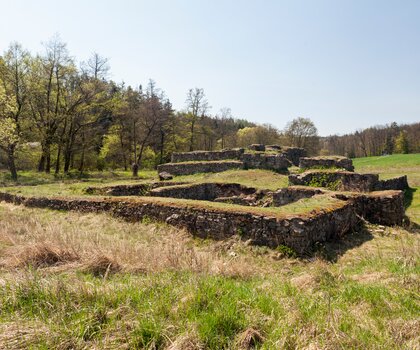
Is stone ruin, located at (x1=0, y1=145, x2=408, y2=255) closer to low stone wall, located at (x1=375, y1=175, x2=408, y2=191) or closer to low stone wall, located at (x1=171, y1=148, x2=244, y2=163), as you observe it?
low stone wall, located at (x1=375, y1=175, x2=408, y2=191)

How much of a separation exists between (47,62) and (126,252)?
30141 mm

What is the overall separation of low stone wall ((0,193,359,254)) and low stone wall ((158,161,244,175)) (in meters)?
12.4

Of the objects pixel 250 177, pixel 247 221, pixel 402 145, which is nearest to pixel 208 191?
pixel 250 177

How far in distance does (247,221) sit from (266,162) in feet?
48.5

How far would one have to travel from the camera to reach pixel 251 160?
75.3ft

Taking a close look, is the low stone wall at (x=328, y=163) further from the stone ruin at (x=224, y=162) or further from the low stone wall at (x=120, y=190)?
the low stone wall at (x=120, y=190)

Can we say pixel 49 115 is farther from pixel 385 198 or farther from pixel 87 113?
pixel 385 198

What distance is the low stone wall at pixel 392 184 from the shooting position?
53.2ft

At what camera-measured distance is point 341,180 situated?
14984mm

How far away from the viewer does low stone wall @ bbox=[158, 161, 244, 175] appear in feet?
75.7

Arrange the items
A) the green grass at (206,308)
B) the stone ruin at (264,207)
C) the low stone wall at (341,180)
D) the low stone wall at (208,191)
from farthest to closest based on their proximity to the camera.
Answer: the low stone wall at (208,191) < the low stone wall at (341,180) < the stone ruin at (264,207) < the green grass at (206,308)

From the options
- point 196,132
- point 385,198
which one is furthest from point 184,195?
point 196,132

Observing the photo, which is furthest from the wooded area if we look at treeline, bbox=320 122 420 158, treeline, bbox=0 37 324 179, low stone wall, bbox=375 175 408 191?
treeline, bbox=320 122 420 158

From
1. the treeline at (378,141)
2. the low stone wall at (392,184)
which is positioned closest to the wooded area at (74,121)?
the low stone wall at (392,184)
